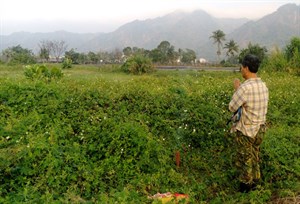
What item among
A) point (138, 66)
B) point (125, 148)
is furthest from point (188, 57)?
point (125, 148)

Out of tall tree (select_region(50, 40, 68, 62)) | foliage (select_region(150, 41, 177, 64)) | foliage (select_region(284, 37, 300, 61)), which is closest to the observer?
foliage (select_region(284, 37, 300, 61))

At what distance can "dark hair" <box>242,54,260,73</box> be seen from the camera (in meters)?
3.89

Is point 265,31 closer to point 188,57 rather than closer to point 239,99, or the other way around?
point 188,57

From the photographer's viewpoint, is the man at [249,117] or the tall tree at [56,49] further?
the tall tree at [56,49]

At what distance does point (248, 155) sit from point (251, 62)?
1.24 metres

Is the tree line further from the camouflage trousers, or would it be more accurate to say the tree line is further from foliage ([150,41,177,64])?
the camouflage trousers

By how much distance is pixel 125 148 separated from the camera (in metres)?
4.75

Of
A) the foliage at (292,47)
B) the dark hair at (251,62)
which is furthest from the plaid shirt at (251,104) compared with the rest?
the foliage at (292,47)

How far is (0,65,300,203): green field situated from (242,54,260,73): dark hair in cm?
145

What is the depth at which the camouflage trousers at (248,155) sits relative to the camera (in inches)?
162

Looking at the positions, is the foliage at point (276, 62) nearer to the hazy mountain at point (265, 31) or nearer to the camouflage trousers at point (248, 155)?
the camouflage trousers at point (248, 155)

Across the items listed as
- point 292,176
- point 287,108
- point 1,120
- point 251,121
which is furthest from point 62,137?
point 287,108

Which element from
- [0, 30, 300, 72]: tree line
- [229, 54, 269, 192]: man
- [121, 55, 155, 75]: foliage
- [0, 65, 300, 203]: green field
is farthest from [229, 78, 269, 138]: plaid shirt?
[0, 30, 300, 72]: tree line

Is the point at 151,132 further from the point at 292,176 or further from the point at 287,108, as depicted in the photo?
the point at 287,108
